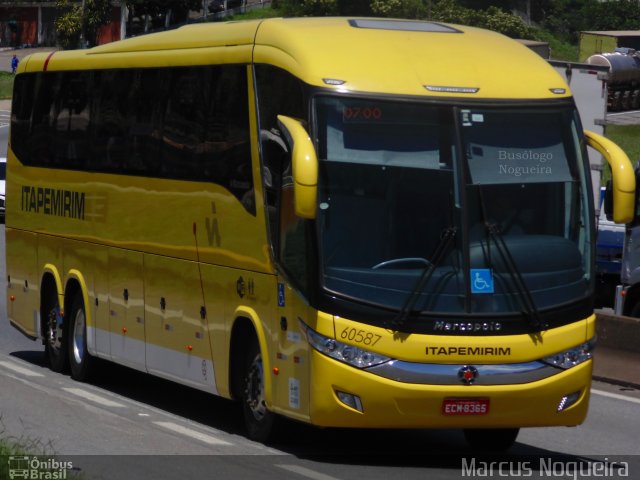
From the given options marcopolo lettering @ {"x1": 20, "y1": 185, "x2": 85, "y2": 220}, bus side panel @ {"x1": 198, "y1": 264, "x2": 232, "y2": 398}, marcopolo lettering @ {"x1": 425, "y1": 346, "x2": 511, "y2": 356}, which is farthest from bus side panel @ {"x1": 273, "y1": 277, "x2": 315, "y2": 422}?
marcopolo lettering @ {"x1": 20, "y1": 185, "x2": 85, "y2": 220}

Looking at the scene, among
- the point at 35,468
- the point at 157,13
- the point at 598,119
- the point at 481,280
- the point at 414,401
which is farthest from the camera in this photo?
the point at 157,13

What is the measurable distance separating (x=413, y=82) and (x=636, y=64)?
6041 centimetres

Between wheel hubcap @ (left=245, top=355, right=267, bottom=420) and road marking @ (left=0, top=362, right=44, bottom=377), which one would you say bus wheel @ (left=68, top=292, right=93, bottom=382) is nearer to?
road marking @ (left=0, top=362, right=44, bottom=377)

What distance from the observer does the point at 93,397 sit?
1456 cm

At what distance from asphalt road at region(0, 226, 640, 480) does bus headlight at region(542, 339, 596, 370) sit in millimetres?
843

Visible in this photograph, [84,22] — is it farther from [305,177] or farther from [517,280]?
[305,177]

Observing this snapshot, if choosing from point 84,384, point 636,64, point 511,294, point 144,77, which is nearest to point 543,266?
point 511,294

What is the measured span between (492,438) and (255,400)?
1992 mm

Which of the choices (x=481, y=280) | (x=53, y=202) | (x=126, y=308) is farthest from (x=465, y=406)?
(x=53, y=202)

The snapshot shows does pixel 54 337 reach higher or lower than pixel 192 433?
lower

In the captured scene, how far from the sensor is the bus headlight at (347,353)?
1017 cm

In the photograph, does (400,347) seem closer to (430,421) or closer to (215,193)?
(430,421)

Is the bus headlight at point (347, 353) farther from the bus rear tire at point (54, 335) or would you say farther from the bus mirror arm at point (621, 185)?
the bus rear tire at point (54, 335)

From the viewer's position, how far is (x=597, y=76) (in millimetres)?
21781
